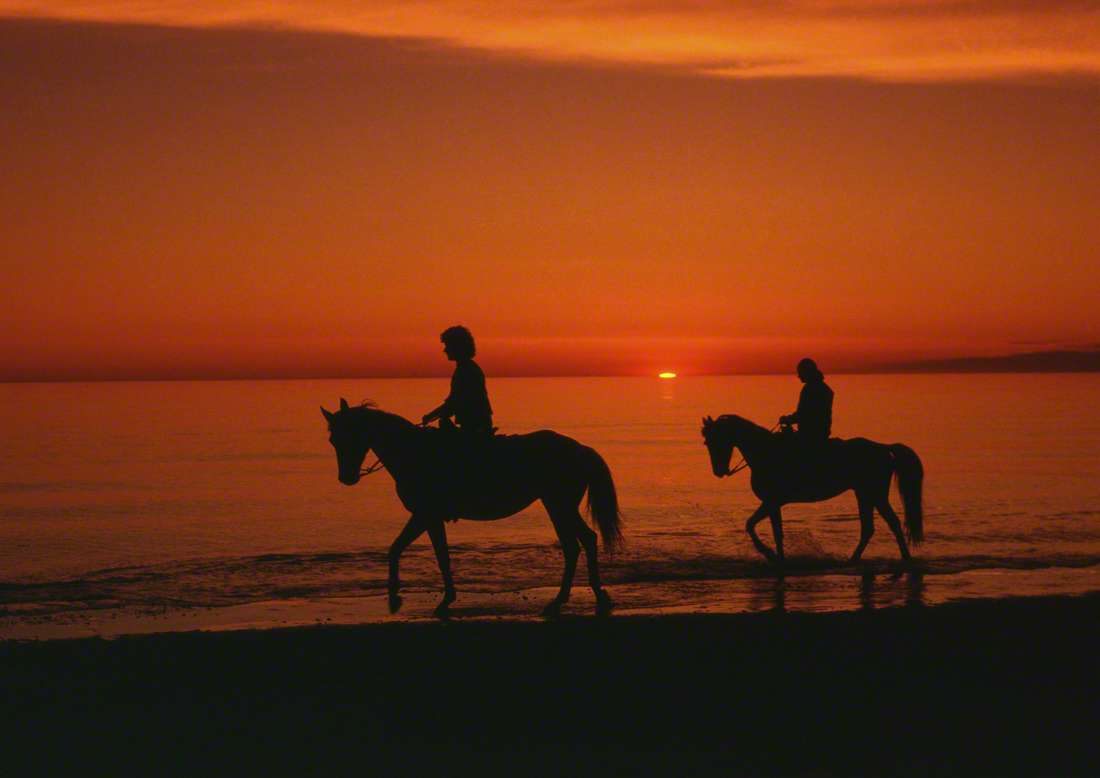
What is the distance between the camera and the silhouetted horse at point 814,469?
40.7 feet

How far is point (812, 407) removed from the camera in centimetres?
1221

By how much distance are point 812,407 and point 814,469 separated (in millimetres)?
866

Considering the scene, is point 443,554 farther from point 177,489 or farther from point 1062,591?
point 177,489

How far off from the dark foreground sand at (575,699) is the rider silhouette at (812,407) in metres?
4.02

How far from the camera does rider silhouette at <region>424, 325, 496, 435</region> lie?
30.4 ft

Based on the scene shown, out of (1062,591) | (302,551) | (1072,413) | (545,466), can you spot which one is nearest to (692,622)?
(545,466)

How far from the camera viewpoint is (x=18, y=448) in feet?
137

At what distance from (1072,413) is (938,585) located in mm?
61716

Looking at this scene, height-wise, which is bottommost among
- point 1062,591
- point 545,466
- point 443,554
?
point 1062,591

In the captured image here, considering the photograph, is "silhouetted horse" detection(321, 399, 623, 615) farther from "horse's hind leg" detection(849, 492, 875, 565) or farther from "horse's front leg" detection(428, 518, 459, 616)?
"horse's hind leg" detection(849, 492, 875, 565)

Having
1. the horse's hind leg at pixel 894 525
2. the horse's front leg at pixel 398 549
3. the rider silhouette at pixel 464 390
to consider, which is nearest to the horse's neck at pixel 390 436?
the rider silhouette at pixel 464 390

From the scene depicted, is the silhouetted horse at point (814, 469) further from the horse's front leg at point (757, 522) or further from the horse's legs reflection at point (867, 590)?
the horse's legs reflection at point (867, 590)

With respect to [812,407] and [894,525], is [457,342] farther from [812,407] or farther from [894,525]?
[894,525]

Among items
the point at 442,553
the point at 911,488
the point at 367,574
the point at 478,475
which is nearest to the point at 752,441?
the point at 911,488
